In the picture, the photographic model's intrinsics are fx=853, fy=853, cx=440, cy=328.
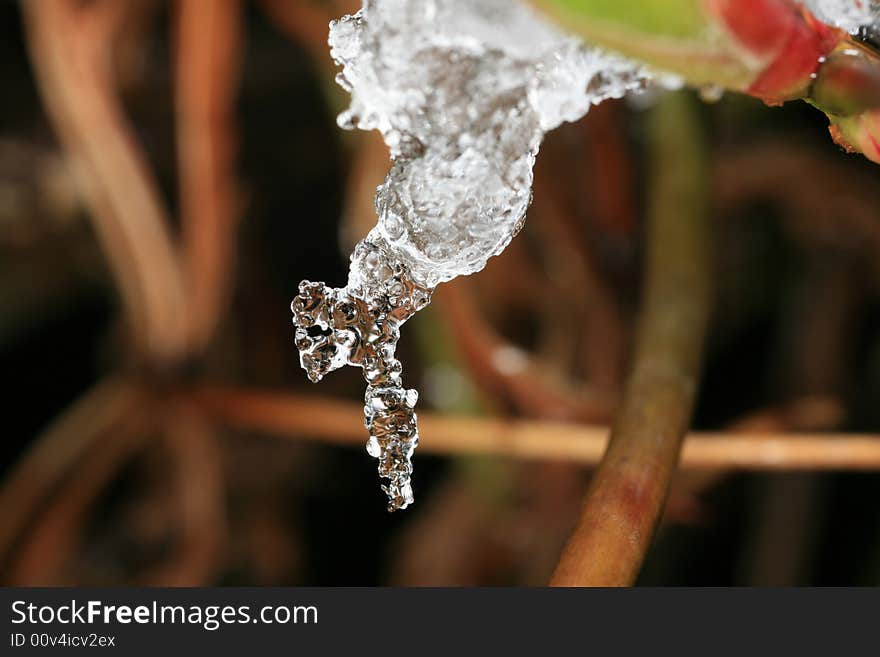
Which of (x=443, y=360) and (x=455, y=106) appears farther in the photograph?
(x=443, y=360)

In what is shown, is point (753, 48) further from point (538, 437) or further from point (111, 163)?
point (111, 163)

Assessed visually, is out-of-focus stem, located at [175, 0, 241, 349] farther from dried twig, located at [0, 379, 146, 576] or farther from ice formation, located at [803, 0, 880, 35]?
ice formation, located at [803, 0, 880, 35]

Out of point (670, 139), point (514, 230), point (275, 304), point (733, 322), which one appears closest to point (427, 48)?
point (514, 230)

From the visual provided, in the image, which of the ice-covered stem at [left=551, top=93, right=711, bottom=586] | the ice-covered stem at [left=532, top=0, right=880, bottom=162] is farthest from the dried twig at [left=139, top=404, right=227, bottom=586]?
the ice-covered stem at [left=532, top=0, right=880, bottom=162]

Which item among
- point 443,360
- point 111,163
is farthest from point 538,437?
point 111,163

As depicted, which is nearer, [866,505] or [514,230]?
[514,230]

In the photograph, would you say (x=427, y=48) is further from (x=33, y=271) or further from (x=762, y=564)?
(x=33, y=271)

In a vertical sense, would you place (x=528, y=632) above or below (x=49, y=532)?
below
